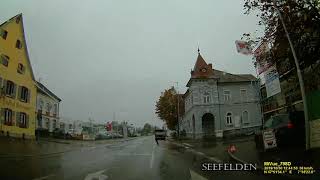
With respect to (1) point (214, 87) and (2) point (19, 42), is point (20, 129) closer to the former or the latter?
(2) point (19, 42)

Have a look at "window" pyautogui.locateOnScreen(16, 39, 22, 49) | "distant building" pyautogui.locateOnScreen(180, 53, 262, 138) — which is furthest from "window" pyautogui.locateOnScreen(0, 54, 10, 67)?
"distant building" pyautogui.locateOnScreen(180, 53, 262, 138)

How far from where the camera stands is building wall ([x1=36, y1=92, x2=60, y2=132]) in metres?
62.3

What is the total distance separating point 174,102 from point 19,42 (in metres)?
45.9

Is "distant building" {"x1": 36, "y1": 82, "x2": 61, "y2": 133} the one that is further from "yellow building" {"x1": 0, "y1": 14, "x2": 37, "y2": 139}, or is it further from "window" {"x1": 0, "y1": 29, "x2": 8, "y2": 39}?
"window" {"x1": 0, "y1": 29, "x2": 8, "y2": 39}

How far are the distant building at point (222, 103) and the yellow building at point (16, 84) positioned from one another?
91.1ft

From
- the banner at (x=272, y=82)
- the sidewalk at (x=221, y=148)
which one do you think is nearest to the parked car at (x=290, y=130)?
the banner at (x=272, y=82)

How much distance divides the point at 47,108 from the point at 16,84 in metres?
24.2

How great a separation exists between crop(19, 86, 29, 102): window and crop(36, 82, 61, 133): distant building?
13.7 m

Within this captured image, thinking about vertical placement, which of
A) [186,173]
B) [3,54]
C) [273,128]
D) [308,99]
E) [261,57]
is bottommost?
[186,173]

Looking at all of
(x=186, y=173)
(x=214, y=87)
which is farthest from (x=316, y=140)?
(x=214, y=87)

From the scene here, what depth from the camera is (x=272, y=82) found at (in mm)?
20219

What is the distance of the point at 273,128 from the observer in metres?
19.0

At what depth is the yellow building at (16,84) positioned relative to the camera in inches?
1593

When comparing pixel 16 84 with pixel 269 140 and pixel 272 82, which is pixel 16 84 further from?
pixel 269 140
